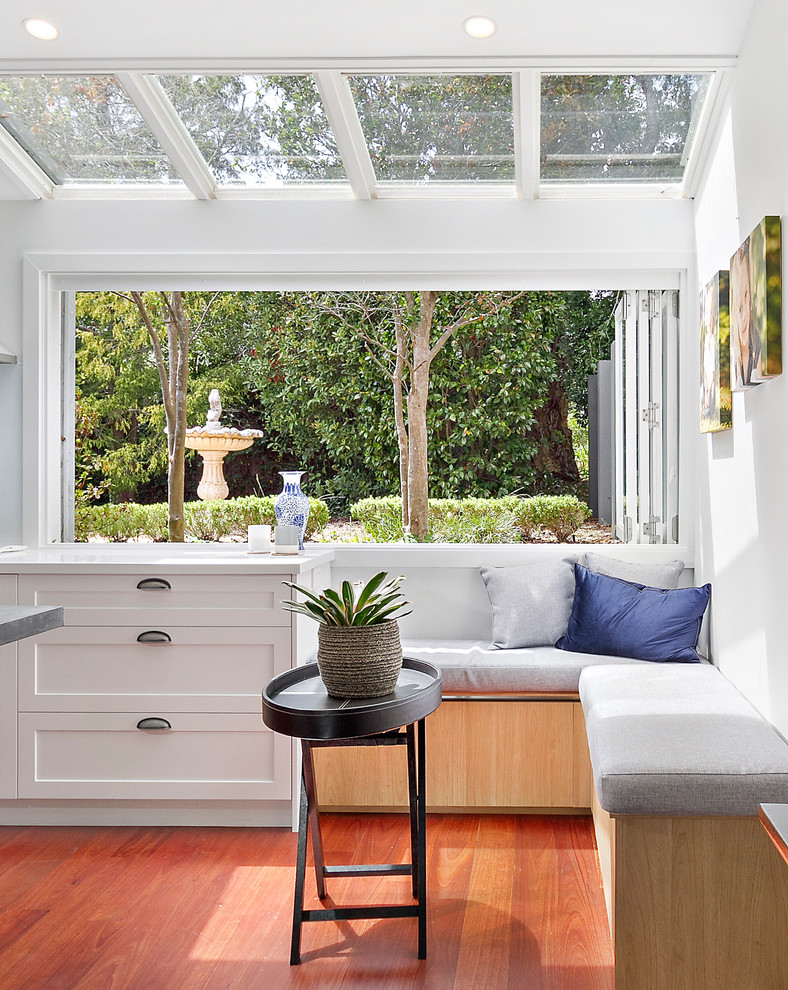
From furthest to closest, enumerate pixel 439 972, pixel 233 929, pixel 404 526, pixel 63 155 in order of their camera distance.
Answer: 1. pixel 404 526
2. pixel 63 155
3. pixel 233 929
4. pixel 439 972

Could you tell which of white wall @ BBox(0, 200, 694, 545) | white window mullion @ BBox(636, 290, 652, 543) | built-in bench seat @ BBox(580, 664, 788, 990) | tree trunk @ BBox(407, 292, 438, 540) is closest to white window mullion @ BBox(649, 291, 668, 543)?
white window mullion @ BBox(636, 290, 652, 543)

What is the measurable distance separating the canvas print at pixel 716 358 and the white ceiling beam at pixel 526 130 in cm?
86

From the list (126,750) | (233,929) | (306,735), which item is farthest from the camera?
(126,750)

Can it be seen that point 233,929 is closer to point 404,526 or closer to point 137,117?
point 404,526

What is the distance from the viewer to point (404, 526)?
4.25 meters

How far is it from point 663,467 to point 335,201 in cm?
186

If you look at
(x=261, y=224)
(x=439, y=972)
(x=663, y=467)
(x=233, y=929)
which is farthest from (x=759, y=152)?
(x=233, y=929)

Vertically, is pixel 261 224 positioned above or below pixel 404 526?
above

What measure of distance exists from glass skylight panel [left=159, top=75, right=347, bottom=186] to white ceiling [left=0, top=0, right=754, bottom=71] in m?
0.36

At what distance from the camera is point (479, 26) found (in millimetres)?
2654

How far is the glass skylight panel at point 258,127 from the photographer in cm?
324

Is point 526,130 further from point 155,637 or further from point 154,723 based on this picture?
point 154,723

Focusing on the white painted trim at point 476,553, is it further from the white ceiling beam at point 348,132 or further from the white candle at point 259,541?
the white ceiling beam at point 348,132

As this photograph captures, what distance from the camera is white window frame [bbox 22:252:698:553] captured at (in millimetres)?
3742
